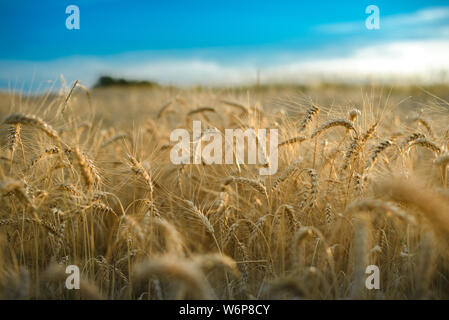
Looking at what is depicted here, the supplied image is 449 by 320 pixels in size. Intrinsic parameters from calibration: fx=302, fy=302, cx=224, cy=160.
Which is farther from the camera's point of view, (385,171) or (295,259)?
(385,171)

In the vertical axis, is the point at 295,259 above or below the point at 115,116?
below

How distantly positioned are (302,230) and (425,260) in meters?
0.50

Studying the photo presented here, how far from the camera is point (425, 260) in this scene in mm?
1234

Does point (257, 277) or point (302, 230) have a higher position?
point (302, 230)

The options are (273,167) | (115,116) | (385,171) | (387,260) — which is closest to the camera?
(387,260)

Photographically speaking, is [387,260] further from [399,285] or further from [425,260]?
[425,260]

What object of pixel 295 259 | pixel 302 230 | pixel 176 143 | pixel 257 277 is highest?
pixel 176 143

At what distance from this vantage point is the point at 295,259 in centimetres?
151
